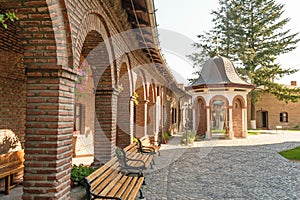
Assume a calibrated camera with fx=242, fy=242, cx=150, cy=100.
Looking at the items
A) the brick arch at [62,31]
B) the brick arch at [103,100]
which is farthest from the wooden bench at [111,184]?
the brick arch at [62,31]

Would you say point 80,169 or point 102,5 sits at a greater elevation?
point 102,5

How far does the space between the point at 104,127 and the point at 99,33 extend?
6.48 ft

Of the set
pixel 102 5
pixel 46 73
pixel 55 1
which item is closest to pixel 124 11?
pixel 102 5

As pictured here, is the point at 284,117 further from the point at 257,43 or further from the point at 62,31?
the point at 62,31

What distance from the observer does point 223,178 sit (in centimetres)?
630

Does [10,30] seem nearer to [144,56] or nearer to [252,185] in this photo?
[144,56]

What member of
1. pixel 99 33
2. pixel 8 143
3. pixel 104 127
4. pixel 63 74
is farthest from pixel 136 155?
pixel 63 74

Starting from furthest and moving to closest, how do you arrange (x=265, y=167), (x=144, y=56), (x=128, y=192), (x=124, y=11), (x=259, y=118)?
(x=259, y=118)
(x=144, y=56)
(x=265, y=167)
(x=124, y=11)
(x=128, y=192)

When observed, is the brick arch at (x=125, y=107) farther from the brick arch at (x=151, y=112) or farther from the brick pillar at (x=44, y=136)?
the brick pillar at (x=44, y=136)

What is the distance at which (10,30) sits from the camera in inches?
168

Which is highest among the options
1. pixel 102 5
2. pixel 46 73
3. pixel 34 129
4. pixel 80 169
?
pixel 102 5

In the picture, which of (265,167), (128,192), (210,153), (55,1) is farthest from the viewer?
(210,153)

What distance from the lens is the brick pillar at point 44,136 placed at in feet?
9.07

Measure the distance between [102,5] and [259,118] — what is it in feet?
88.4
